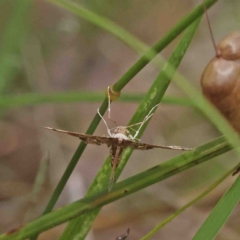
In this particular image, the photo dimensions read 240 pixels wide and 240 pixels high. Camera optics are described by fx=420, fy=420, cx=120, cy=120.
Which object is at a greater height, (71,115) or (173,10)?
(173,10)

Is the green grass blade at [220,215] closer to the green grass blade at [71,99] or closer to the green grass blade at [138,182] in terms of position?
the green grass blade at [138,182]

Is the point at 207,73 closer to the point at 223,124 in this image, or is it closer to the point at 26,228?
the point at 223,124

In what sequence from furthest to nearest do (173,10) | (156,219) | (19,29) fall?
(173,10) → (156,219) → (19,29)

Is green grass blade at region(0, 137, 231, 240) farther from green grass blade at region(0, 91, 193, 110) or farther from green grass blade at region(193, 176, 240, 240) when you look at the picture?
green grass blade at region(0, 91, 193, 110)

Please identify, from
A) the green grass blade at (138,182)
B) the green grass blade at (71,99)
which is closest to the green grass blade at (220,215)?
the green grass blade at (138,182)

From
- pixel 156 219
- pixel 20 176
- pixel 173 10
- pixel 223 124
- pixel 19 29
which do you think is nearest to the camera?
pixel 223 124

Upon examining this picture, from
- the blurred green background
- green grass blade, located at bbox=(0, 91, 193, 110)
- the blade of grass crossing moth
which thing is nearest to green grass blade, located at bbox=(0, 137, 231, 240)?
the blade of grass crossing moth


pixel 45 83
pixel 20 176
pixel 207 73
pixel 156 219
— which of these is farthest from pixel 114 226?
pixel 207 73

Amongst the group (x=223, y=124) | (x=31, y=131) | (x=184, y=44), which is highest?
(x=31, y=131)
